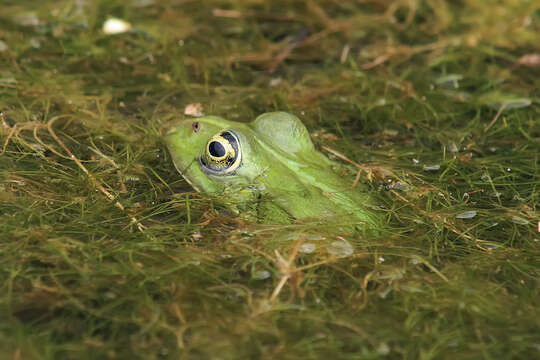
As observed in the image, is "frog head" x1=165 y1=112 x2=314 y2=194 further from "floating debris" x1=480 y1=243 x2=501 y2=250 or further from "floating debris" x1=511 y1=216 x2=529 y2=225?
"floating debris" x1=511 y1=216 x2=529 y2=225

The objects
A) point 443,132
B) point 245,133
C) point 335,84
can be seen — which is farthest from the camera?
point 335,84

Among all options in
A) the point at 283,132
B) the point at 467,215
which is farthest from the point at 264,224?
the point at 467,215

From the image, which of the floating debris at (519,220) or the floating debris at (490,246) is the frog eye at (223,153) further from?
the floating debris at (519,220)

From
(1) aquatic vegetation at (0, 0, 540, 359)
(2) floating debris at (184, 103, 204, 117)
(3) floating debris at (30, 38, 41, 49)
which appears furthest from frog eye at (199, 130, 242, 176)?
(3) floating debris at (30, 38, 41, 49)

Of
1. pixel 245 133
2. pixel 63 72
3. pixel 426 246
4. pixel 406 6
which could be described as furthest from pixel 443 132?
pixel 63 72

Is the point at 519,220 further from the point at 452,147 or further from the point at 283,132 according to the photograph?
the point at 283,132

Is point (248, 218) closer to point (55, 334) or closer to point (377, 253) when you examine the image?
point (377, 253)
